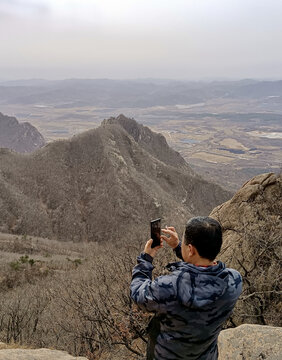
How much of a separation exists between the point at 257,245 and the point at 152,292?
32.1 ft

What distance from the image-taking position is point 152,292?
3.41m

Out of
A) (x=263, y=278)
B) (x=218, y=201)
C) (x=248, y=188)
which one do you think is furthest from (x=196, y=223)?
(x=218, y=201)

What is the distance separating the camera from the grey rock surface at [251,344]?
19.5ft

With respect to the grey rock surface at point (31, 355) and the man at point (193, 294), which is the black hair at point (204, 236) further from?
the grey rock surface at point (31, 355)

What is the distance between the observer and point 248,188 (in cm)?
1725

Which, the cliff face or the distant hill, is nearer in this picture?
the cliff face

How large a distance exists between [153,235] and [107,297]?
40.2ft

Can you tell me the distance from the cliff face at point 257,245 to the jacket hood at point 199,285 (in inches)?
242

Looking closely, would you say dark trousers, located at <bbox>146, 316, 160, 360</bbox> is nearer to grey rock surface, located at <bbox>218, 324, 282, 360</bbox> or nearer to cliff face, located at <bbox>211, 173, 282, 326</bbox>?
grey rock surface, located at <bbox>218, 324, 282, 360</bbox>

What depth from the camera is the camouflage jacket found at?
332 cm

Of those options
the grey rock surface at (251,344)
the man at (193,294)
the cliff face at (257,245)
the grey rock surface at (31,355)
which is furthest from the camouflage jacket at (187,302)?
the cliff face at (257,245)

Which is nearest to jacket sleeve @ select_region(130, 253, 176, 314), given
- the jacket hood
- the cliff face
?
the jacket hood

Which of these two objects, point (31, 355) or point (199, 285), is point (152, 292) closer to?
point (199, 285)

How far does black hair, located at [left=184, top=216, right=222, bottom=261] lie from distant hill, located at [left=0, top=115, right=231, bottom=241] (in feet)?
168
